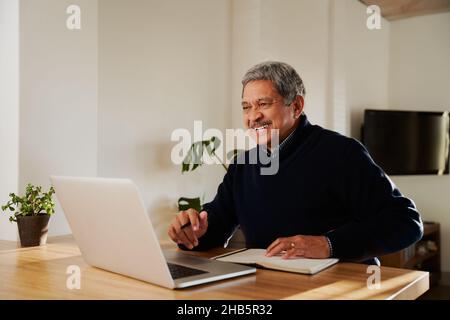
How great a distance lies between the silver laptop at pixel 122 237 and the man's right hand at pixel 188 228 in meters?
0.18

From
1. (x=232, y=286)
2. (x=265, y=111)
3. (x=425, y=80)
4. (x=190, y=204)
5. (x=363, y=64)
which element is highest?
(x=363, y=64)

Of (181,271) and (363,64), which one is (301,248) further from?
(363,64)

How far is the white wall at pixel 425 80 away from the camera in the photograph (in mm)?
4887

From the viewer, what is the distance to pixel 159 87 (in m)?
3.02

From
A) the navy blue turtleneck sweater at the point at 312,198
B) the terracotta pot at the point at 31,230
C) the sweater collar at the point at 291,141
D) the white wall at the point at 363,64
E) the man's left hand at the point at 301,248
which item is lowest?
the terracotta pot at the point at 31,230

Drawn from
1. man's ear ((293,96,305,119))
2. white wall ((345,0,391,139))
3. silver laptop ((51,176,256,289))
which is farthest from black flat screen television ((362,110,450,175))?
silver laptop ((51,176,256,289))

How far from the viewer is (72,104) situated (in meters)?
2.09

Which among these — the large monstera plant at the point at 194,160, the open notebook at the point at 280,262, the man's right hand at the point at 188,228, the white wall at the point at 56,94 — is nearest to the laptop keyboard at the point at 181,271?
the open notebook at the point at 280,262

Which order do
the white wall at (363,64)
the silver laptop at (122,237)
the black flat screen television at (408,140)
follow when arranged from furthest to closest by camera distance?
1. the black flat screen television at (408,140)
2. the white wall at (363,64)
3. the silver laptop at (122,237)

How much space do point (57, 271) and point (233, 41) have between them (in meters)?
2.74

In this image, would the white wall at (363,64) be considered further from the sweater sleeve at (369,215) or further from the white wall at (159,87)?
the sweater sleeve at (369,215)

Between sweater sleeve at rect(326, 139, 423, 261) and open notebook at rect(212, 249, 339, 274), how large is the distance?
9 cm

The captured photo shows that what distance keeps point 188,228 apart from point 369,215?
57 cm

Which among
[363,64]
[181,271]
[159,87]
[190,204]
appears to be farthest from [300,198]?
[363,64]
